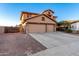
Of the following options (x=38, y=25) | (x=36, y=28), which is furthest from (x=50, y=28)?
(x=36, y=28)

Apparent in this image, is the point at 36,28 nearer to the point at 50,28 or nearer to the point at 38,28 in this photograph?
the point at 38,28

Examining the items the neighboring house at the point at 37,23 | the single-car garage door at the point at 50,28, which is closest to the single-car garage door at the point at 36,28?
the neighboring house at the point at 37,23

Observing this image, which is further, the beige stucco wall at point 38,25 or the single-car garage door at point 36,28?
the beige stucco wall at point 38,25

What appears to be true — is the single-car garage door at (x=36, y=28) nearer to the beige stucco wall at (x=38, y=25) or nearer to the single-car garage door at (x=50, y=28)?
the beige stucco wall at (x=38, y=25)

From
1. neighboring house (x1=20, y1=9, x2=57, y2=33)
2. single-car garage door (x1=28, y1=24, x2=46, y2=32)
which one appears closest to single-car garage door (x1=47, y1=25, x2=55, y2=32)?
neighboring house (x1=20, y1=9, x2=57, y2=33)

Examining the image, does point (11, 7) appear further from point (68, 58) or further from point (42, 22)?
point (42, 22)

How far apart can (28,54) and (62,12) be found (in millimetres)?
2271

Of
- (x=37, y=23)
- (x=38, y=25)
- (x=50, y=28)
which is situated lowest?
(x=50, y=28)

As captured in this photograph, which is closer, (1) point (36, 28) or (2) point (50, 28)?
(1) point (36, 28)

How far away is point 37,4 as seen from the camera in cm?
391

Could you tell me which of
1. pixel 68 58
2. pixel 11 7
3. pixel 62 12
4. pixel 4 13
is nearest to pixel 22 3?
pixel 11 7

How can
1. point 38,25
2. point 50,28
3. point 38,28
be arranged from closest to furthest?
point 38,28, point 38,25, point 50,28

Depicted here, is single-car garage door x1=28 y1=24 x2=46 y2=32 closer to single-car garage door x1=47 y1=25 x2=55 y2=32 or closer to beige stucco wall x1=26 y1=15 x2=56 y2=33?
beige stucco wall x1=26 y1=15 x2=56 y2=33

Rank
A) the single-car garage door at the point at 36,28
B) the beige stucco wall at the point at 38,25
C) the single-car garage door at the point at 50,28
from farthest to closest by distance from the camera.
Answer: the single-car garage door at the point at 50,28
the beige stucco wall at the point at 38,25
the single-car garage door at the point at 36,28
